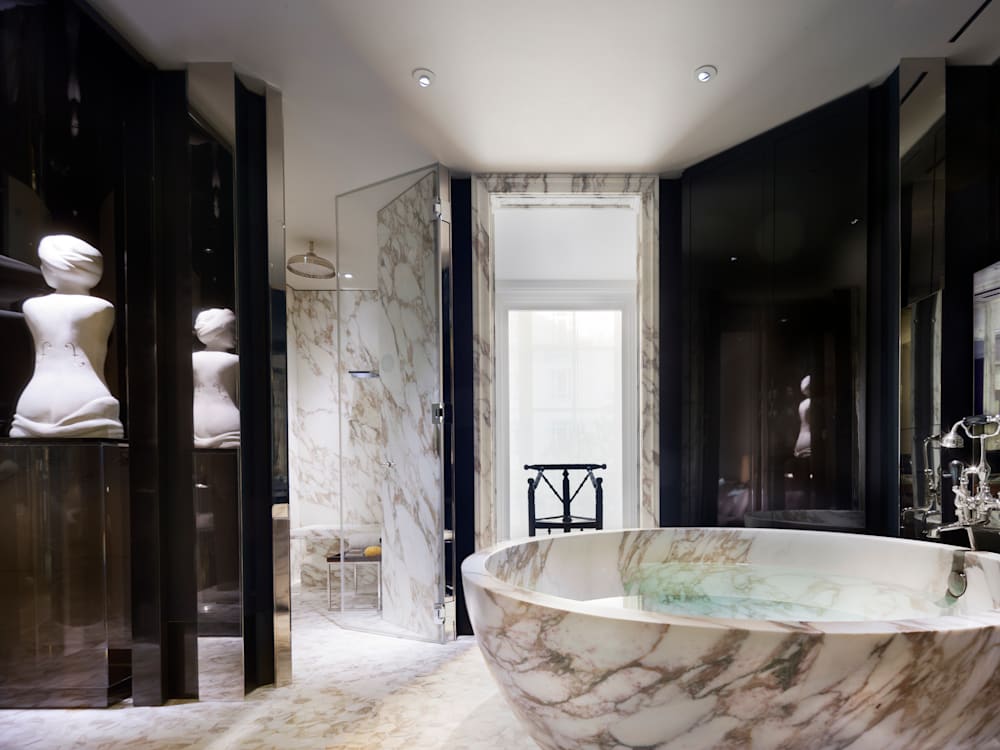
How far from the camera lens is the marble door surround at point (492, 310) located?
2.87m

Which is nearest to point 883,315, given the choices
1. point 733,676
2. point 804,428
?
point 804,428

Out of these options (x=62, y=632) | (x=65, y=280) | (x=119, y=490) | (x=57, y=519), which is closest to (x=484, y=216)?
(x=65, y=280)

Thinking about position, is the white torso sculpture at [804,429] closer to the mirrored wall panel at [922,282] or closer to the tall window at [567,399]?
the mirrored wall panel at [922,282]

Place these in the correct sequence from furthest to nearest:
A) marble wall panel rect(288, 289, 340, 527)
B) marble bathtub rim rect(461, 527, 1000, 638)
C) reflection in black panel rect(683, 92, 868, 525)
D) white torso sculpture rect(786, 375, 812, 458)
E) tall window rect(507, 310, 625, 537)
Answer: tall window rect(507, 310, 625, 537) → marble wall panel rect(288, 289, 340, 527) → white torso sculpture rect(786, 375, 812, 458) → reflection in black panel rect(683, 92, 868, 525) → marble bathtub rim rect(461, 527, 1000, 638)

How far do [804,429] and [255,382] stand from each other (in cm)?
235

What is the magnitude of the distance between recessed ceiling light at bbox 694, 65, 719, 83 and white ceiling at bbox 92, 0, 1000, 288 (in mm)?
21

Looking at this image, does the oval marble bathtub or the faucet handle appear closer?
the oval marble bathtub

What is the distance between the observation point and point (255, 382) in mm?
2219

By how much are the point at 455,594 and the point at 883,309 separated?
2306 millimetres

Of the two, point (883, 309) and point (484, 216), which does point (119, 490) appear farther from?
point (883, 309)

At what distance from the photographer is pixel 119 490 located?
6.68 feet

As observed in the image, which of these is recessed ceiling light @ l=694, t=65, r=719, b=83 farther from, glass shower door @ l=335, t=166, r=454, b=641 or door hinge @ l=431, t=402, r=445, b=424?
door hinge @ l=431, t=402, r=445, b=424

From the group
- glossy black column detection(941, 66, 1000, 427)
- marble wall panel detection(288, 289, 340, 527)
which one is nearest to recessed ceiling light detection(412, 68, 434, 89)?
glossy black column detection(941, 66, 1000, 427)

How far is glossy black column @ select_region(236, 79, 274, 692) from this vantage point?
2.17 meters
